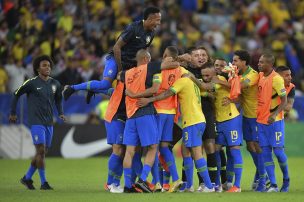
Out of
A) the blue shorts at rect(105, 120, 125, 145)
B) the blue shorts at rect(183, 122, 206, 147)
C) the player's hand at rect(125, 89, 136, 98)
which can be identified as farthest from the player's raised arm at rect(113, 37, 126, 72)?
the blue shorts at rect(183, 122, 206, 147)

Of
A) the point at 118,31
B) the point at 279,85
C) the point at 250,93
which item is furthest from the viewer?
the point at 118,31

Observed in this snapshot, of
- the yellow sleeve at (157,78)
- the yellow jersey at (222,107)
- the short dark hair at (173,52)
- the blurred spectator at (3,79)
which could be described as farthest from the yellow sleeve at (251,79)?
the blurred spectator at (3,79)

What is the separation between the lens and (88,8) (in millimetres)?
29891

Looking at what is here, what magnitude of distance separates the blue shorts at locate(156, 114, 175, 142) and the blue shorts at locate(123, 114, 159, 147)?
146mm

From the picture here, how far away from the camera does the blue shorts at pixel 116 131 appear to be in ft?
50.0

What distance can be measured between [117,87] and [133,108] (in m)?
0.80

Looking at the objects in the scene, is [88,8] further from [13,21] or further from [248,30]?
[248,30]

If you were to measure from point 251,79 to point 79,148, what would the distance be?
1020cm

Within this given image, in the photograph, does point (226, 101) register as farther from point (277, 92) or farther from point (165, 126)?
point (165, 126)

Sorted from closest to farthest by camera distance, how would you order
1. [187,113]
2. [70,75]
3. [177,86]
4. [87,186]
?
[177,86]
[187,113]
[87,186]
[70,75]

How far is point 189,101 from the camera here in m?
14.9

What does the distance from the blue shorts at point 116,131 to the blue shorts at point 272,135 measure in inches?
94.7

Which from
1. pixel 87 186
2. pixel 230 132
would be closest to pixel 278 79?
pixel 230 132

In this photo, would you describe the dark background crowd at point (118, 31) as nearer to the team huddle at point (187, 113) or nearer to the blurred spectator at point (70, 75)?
the blurred spectator at point (70, 75)
